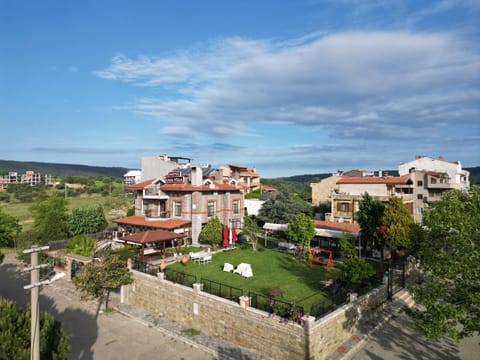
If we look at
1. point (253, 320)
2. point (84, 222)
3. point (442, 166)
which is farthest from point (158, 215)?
point (442, 166)

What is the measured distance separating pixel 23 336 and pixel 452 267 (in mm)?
16705

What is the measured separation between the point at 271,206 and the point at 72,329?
29928mm

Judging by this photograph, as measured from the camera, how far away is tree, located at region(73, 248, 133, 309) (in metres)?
21.1

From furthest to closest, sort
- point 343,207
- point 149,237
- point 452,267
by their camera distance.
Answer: point 343,207
point 149,237
point 452,267

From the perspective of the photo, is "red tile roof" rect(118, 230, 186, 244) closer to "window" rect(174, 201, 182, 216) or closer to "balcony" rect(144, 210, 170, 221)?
"window" rect(174, 201, 182, 216)

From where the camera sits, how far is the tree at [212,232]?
102 feet

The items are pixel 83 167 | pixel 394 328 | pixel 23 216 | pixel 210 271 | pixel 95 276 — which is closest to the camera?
pixel 394 328

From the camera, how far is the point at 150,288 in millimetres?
21688

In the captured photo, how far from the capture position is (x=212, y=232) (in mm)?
31141

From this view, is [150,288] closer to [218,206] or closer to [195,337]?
[195,337]

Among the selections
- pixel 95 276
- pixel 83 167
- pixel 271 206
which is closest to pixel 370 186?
pixel 271 206

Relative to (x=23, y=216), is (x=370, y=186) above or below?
above

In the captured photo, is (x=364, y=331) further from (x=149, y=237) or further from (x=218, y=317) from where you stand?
(x=149, y=237)

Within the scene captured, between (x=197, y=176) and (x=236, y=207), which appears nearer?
(x=197, y=176)
